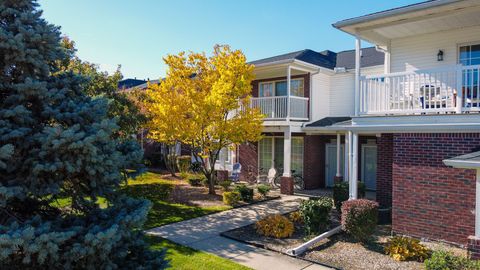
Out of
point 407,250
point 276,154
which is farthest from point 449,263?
point 276,154

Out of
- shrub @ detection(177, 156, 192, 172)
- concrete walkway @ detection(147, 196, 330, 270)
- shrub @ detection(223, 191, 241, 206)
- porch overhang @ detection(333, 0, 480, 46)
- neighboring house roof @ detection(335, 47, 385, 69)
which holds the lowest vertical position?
concrete walkway @ detection(147, 196, 330, 270)

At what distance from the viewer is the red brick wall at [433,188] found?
7848 millimetres

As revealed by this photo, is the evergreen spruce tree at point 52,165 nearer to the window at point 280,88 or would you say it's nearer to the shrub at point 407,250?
the shrub at point 407,250

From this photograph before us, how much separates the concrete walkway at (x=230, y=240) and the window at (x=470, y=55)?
23.7 ft

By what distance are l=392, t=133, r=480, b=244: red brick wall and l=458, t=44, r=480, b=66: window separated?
11.9 feet

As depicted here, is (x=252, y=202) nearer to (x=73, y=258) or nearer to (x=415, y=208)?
(x=415, y=208)

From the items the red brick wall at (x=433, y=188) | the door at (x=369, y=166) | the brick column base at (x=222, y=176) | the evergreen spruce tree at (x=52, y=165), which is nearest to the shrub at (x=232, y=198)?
the brick column base at (x=222, y=176)

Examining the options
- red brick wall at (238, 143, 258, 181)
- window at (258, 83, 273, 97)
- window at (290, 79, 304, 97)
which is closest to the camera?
window at (290, 79, 304, 97)

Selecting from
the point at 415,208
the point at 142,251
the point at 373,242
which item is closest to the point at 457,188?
the point at 415,208

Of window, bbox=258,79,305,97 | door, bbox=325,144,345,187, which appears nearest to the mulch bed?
door, bbox=325,144,345,187

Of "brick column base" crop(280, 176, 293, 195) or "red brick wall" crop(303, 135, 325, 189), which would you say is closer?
"brick column base" crop(280, 176, 293, 195)

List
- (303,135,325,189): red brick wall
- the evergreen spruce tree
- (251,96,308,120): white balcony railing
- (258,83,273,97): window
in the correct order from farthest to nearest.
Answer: (258,83,273,97): window < (303,135,325,189): red brick wall < (251,96,308,120): white balcony railing < the evergreen spruce tree

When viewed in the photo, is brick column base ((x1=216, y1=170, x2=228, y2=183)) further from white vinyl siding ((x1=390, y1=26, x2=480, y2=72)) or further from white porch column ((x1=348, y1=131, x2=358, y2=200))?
white vinyl siding ((x1=390, y1=26, x2=480, y2=72))

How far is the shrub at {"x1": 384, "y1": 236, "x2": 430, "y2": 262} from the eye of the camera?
285 inches
